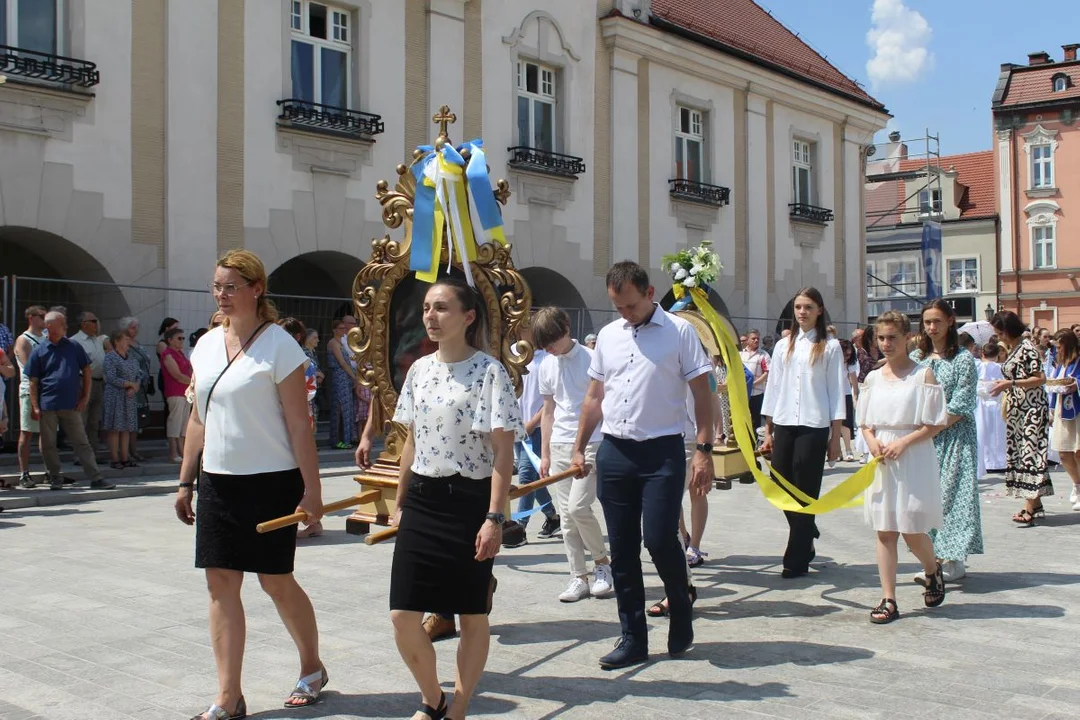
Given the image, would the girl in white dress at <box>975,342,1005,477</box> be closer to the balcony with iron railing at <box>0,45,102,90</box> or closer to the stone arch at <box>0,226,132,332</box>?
the stone arch at <box>0,226,132,332</box>

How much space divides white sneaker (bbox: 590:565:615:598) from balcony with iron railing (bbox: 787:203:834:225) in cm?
2108

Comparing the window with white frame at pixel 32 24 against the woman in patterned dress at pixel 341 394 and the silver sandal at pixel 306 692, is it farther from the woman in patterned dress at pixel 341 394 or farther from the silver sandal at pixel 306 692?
the silver sandal at pixel 306 692

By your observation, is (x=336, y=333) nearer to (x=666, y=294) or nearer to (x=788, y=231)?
(x=666, y=294)

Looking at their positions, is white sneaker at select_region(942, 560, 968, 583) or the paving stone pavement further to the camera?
white sneaker at select_region(942, 560, 968, 583)

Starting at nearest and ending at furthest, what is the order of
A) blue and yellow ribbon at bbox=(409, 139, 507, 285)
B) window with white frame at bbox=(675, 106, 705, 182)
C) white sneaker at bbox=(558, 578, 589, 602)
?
1. white sneaker at bbox=(558, 578, 589, 602)
2. blue and yellow ribbon at bbox=(409, 139, 507, 285)
3. window with white frame at bbox=(675, 106, 705, 182)

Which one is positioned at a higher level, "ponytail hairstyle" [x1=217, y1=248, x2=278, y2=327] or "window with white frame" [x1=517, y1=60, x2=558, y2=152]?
"window with white frame" [x1=517, y1=60, x2=558, y2=152]

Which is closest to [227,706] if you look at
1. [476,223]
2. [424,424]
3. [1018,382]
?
[424,424]

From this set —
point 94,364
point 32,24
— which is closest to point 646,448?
point 94,364

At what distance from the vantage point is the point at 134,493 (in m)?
12.3

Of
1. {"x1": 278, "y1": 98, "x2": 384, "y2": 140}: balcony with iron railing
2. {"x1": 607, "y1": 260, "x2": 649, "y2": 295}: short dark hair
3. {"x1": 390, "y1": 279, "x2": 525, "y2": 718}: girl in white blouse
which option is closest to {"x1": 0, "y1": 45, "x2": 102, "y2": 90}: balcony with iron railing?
{"x1": 278, "y1": 98, "x2": 384, "y2": 140}: balcony with iron railing

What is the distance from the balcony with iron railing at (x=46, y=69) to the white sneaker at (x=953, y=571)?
12235 millimetres

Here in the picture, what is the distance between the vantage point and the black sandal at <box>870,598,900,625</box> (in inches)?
248

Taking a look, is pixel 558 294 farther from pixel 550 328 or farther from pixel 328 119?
pixel 550 328

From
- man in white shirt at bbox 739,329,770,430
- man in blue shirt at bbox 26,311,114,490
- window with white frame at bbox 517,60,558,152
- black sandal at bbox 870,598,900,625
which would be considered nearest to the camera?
black sandal at bbox 870,598,900,625
